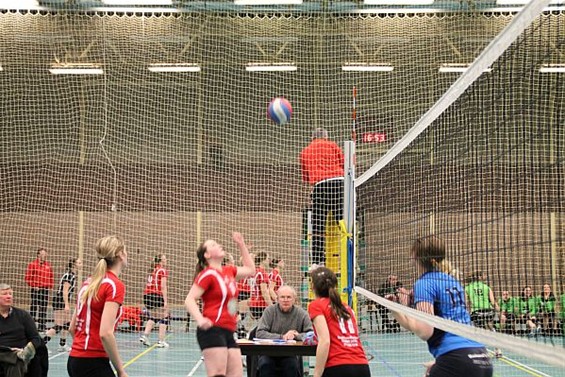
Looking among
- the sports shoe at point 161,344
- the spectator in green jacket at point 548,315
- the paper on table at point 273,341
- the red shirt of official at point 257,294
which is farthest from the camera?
the sports shoe at point 161,344

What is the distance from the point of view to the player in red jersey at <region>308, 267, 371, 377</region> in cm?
538

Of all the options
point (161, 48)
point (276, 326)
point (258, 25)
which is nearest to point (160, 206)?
point (161, 48)

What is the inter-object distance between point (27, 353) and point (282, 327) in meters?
2.43

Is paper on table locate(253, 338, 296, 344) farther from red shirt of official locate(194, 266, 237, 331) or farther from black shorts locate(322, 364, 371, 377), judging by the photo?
black shorts locate(322, 364, 371, 377)

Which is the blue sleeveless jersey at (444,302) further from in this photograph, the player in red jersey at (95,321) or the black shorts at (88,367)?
the black shorts at (88,367)

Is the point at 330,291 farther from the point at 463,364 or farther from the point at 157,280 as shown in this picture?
the point at 157,280

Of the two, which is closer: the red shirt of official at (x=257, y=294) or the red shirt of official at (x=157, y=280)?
the red shirt of official at (x=257, y=294)

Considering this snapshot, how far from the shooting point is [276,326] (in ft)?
24.4

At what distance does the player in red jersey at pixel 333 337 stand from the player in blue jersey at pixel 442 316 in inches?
35.7

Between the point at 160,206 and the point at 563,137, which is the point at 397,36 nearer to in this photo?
the point at 563,137

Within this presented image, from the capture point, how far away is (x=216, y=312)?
554 cm

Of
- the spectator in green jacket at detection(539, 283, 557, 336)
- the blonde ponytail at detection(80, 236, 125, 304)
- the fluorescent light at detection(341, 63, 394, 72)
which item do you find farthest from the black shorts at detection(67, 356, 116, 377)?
the fluorescent light at detection(341, 63, 394, 72)

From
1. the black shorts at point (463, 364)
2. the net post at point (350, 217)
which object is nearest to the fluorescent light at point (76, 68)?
the net post at point (350, 217)

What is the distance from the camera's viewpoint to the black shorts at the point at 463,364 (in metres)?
4.21
